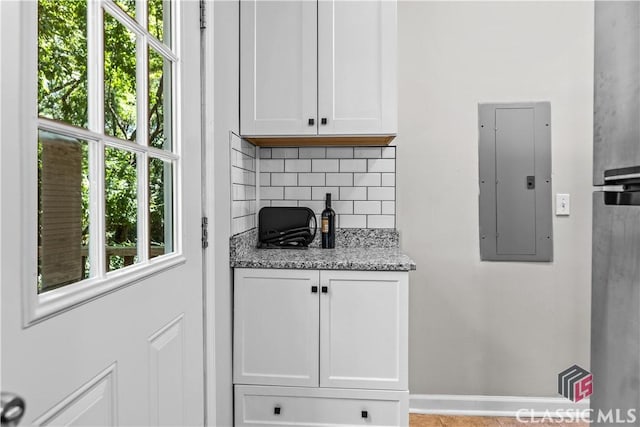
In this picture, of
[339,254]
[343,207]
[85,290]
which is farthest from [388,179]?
[85,290]

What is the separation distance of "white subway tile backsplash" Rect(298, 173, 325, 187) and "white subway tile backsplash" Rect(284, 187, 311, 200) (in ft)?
0.11

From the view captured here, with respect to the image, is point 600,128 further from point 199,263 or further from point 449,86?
point 199,263

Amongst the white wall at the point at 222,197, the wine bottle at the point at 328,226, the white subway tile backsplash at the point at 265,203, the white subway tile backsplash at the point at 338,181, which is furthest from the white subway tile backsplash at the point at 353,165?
the white wall at the point at 222,197

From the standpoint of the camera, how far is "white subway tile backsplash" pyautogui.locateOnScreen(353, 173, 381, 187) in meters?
2.26

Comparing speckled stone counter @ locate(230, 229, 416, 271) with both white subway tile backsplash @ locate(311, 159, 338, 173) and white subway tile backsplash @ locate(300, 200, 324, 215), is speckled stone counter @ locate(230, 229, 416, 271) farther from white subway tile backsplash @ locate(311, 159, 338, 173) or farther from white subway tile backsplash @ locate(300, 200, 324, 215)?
white subway tile backsplash @ locate(311, 159, 338, 173)

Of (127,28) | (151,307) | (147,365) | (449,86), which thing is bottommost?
(147,365)

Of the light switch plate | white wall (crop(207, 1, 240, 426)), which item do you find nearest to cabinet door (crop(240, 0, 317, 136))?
white wall (crop(207, 1, 240, 426))

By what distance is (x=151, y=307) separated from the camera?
107cm

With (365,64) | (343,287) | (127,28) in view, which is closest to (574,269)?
(343,287)

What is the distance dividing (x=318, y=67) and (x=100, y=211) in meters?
1.33

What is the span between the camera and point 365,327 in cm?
172

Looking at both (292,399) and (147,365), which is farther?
(292,399)

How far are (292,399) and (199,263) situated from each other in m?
0.78

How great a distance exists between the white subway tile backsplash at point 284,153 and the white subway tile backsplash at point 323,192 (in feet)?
0.73
